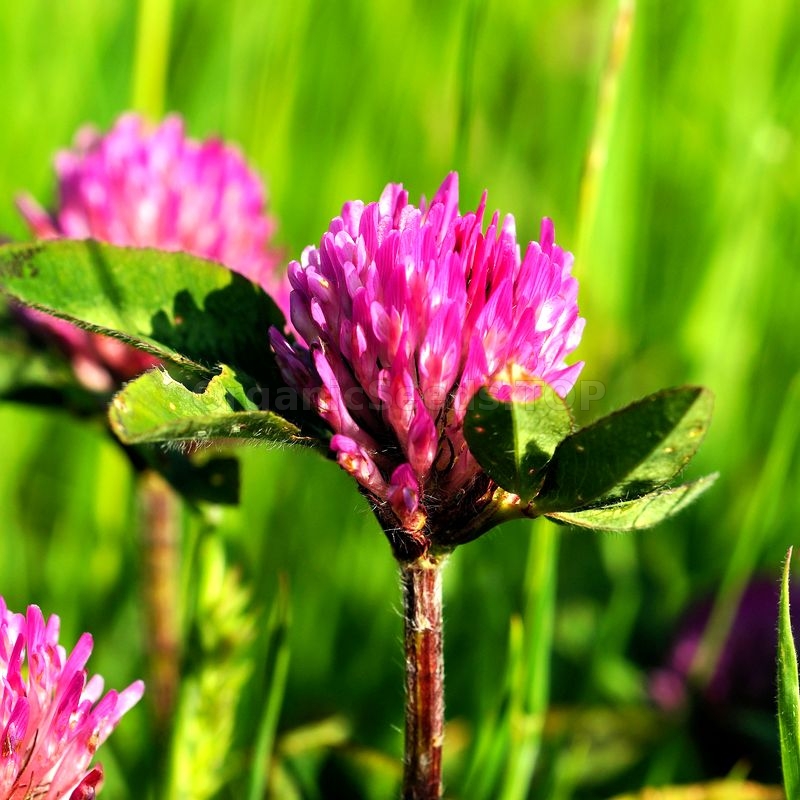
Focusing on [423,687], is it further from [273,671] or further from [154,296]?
[154,296]

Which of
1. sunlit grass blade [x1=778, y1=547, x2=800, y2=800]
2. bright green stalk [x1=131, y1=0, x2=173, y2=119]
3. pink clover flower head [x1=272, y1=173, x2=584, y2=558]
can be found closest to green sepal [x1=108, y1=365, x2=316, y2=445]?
pink clover flower head [x1=272, y1=173, x2=584, y2=558]

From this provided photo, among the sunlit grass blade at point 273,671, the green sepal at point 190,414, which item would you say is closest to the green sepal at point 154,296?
the green sepal at point 190,414

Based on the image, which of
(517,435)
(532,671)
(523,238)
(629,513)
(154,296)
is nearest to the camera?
(517,435)

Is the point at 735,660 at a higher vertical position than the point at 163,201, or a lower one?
lower

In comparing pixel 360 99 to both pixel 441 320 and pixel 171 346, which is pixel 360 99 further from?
pixel 441 320

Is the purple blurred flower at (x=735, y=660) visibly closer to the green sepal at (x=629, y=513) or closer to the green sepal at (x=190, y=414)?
the green sepal at (x=629, y=513)

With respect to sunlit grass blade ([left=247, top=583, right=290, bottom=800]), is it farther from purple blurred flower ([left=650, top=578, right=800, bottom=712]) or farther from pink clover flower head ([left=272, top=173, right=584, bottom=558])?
purple blurred flower ([left=650, top=578, right=800, bottom=712])

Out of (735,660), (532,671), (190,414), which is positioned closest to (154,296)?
(190,414)
